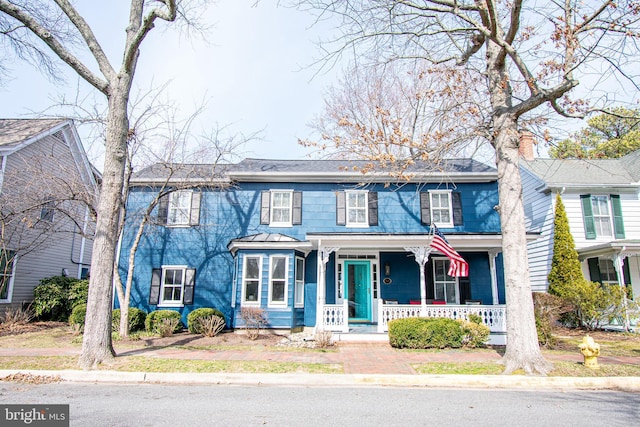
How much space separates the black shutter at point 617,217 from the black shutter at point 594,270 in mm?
1357

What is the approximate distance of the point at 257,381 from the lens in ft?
23.2

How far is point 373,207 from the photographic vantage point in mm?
14969

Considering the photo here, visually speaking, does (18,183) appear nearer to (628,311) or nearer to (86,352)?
(86,352)

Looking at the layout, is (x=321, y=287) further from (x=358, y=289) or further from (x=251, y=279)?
(x=251, y=279)

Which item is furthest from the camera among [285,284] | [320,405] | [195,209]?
[195,209]

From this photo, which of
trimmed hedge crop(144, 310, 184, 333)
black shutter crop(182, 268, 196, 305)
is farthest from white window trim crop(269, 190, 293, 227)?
trimmed hedge crop(144, 310, 184, 333)

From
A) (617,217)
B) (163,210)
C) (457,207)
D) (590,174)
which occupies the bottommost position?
(617,217)

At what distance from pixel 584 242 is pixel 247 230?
43.4 feet

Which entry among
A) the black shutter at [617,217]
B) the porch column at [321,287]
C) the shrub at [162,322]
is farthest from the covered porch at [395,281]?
the shrub at [162,322]

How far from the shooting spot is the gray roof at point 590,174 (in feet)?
51.6

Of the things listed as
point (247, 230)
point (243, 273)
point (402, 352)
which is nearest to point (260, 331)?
point (243, 273)

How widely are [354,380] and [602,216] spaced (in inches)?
552

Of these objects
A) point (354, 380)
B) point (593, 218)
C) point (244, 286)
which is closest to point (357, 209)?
point (244, 286)

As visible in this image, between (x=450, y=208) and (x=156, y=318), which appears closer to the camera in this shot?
(x=156, y=318)
